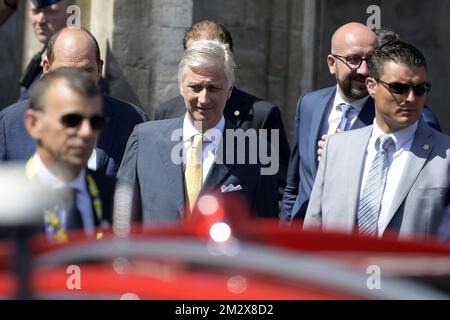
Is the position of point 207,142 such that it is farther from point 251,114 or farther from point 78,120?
point 78,120

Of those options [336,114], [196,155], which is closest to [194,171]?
[196,155]

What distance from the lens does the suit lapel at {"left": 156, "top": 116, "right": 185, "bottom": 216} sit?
22.4ft

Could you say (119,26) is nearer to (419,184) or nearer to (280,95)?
(280,95)

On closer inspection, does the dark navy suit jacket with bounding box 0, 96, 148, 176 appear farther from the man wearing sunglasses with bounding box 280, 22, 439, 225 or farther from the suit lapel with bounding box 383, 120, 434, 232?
the suit lapel with bounding box 383, 120, 434, 232

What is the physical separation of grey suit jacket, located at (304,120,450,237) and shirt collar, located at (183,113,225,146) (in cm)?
52

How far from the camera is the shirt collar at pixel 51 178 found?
15.5ft

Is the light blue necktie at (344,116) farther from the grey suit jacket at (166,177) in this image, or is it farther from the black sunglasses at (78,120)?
the black sunglasses at (78,120)

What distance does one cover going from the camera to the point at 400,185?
6.58 meters

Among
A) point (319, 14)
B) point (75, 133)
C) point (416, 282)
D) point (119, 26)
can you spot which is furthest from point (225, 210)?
point (319, 14)

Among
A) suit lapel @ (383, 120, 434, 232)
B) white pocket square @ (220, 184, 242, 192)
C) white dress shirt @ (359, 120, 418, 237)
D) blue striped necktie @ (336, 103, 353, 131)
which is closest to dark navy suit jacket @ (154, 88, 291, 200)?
blue striped necktie @ (336, 103, 353, 131)

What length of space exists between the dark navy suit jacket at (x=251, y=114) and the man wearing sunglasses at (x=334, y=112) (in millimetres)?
155

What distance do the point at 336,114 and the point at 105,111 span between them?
1.27 meters

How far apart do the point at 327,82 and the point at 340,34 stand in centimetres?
396

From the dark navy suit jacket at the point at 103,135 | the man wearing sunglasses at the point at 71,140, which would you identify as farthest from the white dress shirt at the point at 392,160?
the man wearing sunglasses at the point at 71,140
